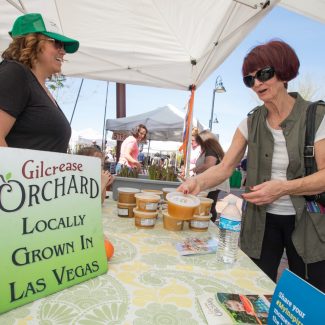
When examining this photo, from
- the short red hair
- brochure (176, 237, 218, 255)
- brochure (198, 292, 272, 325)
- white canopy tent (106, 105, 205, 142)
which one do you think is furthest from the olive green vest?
white canopy tent (106, 105, 205, 142)

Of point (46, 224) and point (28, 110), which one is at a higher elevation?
point (28, 110)

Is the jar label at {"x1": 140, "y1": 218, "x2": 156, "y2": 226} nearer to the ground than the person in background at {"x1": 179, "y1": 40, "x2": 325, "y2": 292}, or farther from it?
nearer to the ground

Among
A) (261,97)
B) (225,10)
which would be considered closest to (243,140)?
(261,97)

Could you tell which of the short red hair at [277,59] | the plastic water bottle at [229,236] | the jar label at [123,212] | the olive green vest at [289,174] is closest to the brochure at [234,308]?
the plastic water bottle at [229,236]

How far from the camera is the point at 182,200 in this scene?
1362mm

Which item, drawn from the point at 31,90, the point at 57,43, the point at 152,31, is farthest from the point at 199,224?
the point at 152,31

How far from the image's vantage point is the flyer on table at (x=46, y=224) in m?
0.69

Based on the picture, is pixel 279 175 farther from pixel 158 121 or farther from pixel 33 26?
pixel 158 121

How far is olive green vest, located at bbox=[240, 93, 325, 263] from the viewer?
1.31 meters

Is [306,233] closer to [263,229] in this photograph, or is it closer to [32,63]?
[263,229]

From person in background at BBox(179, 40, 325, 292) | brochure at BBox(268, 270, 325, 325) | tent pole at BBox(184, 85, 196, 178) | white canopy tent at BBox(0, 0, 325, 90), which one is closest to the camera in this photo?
brochure at BBox(268, 270, 325, 325)

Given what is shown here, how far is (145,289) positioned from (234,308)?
249 millimetres

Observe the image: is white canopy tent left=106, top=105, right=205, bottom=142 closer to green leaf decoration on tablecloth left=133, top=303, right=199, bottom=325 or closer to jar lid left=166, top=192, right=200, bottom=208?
jar lid left=166, top=192, right=200, bottom=208

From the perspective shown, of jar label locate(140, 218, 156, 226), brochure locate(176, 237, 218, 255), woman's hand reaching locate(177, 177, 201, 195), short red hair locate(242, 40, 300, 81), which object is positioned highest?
short red hair locate(242, 40, 300, 81)
